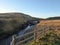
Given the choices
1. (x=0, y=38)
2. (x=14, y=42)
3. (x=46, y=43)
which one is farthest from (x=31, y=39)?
(x=0, y=38)

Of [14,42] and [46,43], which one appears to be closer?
[14,42]

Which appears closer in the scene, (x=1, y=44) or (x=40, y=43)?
(x=40, y=43)

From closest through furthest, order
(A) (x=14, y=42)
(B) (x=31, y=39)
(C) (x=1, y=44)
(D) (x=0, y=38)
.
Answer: (A) (x=14, y=42) → (B) (x=31, y=39) → (C) (x=1, y=44) → (D) (x=0, y=38)

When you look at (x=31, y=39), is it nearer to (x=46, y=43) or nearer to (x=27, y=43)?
(x=27, y=43)

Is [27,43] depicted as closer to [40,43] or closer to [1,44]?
[40,43]

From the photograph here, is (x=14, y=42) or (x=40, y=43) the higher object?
(x=14, y=42)

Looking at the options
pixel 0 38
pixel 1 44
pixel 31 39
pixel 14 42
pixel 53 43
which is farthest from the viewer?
pixel 0 38

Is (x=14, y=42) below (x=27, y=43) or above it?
above

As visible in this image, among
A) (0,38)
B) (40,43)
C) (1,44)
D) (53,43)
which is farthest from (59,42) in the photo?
(0,38)

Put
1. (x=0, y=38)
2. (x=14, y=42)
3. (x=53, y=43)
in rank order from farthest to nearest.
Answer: (x=0, y=38) < (x=53, y=43) < (x=14, y=42)
